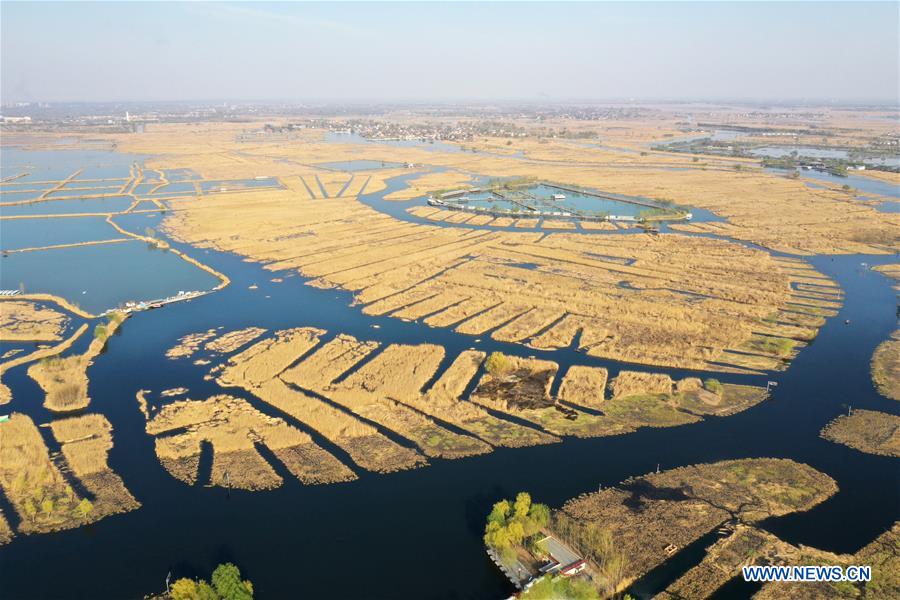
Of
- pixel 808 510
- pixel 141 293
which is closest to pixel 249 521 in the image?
pixel 808 510

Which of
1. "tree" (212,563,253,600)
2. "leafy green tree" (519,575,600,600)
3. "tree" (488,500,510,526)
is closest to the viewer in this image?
"tree" (212,563,253,600)

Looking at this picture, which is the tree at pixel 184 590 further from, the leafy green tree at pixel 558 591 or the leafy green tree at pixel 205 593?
the leafy green tree at pixel 558 591

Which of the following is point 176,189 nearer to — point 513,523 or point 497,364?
point 497,364

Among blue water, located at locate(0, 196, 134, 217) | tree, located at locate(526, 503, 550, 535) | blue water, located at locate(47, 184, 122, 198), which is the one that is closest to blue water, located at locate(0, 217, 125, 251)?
blue water, located at locate(0, 196, 134, 217)

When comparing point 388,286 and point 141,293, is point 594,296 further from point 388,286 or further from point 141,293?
point 141,293

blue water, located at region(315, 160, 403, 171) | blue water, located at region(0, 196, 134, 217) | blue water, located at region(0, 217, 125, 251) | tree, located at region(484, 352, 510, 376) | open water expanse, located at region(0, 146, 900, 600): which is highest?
blue water, located at region(315, 160, 403, 171)

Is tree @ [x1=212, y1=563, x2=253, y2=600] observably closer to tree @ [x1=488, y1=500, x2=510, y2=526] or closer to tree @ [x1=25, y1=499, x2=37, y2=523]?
tree @ [x1=488, y1=500, x2=510, y2=526]

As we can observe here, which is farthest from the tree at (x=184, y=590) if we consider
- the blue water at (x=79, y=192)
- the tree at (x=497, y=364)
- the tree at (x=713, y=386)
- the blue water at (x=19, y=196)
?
the blue water at (x=19, y=196)
